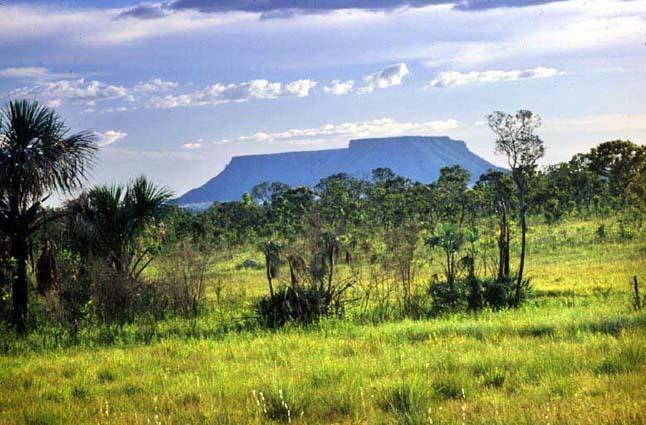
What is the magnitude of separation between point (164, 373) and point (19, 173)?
914 cm

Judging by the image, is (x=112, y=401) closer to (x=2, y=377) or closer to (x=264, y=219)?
(x=2, y=377)

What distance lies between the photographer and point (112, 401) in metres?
9.10

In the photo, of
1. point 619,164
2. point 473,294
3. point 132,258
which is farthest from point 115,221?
point 619,164

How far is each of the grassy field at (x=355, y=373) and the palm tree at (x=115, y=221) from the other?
150 inches

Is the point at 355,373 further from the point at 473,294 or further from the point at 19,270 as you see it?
the point at 19,270

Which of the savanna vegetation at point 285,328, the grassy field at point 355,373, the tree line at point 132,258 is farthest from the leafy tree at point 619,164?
the grassy field at point 355,373

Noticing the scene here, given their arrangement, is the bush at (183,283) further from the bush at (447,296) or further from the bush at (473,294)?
the bush at (473,294)

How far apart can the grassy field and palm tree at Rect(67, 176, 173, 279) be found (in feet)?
12.5

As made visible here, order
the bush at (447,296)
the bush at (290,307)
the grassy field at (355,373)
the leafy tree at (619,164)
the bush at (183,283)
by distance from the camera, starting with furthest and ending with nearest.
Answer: the leafy tree at (619,164)
the bush at (183,283)
the bush at (447,296)
the bush at (290,307)
the grassy field at (355,373)

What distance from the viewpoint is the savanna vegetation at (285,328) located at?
26.8 ft

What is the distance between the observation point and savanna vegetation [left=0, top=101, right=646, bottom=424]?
8180mm

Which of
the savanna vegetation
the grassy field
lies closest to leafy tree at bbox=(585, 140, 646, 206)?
the savanna vegetation

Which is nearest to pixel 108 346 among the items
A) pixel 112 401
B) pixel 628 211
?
pixel 112 401

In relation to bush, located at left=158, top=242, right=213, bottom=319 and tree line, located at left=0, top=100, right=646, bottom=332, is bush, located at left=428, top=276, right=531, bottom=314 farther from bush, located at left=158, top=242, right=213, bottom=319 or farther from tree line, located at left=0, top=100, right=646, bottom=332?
bush, located at left=158, top=242, right=213, bottom=319
